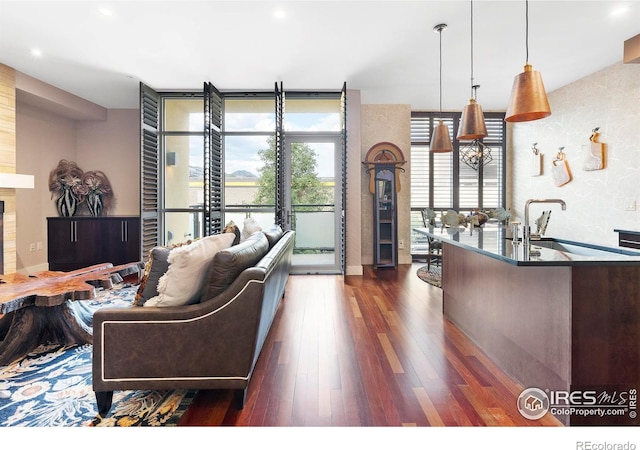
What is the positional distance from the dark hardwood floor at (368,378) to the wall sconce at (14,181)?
3970 millimetres

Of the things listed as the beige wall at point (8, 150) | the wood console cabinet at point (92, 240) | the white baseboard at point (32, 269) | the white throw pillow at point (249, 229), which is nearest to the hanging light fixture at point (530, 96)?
the white throw pillow at point (249, 229)

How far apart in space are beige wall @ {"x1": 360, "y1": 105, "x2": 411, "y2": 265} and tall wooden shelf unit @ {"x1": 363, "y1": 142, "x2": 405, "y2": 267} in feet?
0.69

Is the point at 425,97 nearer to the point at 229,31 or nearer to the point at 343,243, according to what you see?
the point at 343,243

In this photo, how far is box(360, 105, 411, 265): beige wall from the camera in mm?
6246

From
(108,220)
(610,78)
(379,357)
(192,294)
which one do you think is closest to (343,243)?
(379,357)

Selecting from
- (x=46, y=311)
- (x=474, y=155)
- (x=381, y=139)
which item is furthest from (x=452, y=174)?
(x=46, y=311)

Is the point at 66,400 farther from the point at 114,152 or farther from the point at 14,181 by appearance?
the point at 114,152

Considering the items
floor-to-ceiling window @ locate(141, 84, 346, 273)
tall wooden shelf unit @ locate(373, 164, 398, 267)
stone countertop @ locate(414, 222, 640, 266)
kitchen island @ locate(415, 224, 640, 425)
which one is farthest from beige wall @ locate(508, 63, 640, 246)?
floor-to-ceiling window @ locate(141, 84, 346, 273)

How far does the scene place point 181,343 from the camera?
5.75ft

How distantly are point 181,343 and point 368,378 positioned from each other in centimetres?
119

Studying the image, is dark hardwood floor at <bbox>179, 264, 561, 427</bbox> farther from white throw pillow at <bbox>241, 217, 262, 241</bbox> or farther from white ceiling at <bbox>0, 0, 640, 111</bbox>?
white ceiling at <bbox>0, 0, 640, 111</bbox>

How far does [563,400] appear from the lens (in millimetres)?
1736

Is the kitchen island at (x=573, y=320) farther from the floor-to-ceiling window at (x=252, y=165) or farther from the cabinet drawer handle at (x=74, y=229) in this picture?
the cabinet drawer handle at (x=74, y=229)

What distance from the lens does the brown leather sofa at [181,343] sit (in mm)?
1743
